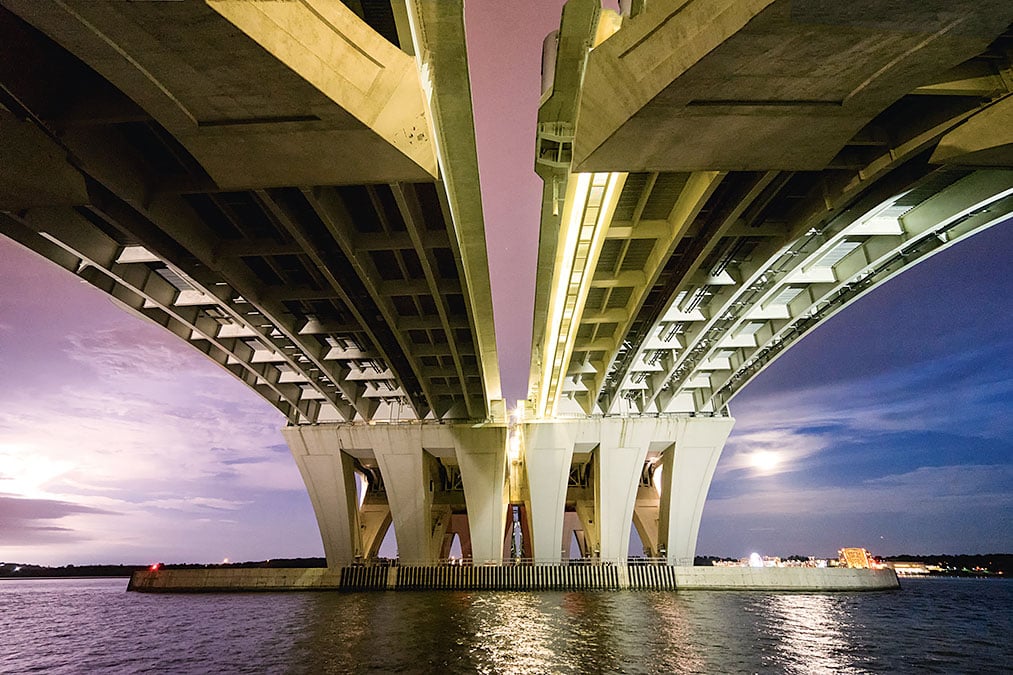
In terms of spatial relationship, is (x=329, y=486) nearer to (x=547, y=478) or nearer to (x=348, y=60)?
(x=547, y=478)

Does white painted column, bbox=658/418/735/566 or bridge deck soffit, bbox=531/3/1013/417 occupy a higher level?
bridge deck soffit, bbox=531/3/1013/417

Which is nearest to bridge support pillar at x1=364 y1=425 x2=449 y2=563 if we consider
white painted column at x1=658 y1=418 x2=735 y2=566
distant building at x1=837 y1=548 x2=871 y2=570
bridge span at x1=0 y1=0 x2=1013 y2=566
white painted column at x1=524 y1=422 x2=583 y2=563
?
bridge span at x1=0 y1=0 x2=1013 y2=566

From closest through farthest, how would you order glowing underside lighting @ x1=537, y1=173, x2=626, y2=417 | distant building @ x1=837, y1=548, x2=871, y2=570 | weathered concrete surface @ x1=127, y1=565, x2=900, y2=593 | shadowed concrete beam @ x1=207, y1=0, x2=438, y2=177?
shadowed concrete beam @ x1=207, y1=0, x2=438, y2=177
glowing underside lighting @ x1=537, y1=173, x2=626, y2=417
weathered concrete surface @ x1=127, y1=565, x2=900, y2=593
distant building @ x1=837, y1=548, x2=871, y2=570

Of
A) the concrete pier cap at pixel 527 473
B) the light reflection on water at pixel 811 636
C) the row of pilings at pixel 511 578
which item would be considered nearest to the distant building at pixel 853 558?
the concrete pier cap at pixel 527 473

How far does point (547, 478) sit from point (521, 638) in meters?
19.0

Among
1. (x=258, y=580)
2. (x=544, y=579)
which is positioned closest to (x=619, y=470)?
(x=544, y=579)

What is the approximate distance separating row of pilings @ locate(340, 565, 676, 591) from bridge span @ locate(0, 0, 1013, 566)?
1147mm

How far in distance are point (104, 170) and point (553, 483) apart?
27.3 metres

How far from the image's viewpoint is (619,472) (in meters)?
32.3

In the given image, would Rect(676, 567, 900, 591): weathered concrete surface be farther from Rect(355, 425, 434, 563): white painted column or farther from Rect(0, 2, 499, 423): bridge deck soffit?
Rect(0, 2, 499, 423): bridge deck soffit

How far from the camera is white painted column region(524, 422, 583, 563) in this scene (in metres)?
32.0

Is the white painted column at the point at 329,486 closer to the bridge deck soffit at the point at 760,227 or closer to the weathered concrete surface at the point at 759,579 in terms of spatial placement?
the bridge deck soffit at the point at 760,227

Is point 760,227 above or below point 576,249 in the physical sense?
above

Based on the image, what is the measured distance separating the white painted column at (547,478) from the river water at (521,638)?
811cm
